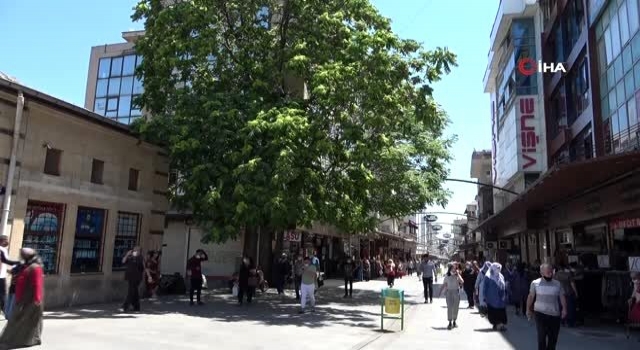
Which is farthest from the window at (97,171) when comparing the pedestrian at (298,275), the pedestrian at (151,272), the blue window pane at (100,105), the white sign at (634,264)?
the blue window pane at (100,105)

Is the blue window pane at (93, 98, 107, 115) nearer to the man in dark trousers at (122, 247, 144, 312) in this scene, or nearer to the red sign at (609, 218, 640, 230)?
the man in dark trousers at (122, 247, 144, 312)

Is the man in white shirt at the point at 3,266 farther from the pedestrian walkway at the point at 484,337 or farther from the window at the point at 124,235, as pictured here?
the pedestrian walkway at the point at 484,337

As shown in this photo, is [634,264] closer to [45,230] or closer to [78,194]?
[78,194]

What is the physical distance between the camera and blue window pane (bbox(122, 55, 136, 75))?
1695 inches

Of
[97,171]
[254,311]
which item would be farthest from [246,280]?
[97,171]

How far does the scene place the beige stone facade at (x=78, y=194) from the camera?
13.5 metres

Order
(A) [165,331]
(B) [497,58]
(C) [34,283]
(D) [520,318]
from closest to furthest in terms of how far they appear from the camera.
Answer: (C) [34,283]
(A) [165,331]
(D) [520,318]
(B) [497,58]

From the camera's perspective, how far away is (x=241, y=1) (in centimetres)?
1858

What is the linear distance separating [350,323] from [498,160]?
39447 mm

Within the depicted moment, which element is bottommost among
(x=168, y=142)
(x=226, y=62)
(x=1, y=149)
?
(x=1, y=149)

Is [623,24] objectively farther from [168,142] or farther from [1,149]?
[1,149]

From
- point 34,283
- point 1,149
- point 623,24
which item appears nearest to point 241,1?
point 1,149

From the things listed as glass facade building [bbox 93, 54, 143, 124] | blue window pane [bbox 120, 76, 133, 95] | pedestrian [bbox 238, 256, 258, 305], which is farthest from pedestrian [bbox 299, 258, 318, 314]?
blue window pane [bbox 120, 76, 133, 95]

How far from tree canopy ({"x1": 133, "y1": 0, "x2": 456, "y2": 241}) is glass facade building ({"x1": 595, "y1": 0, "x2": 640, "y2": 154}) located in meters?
8.40
